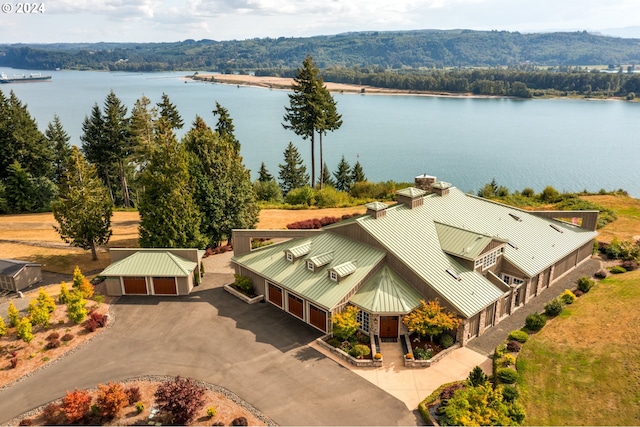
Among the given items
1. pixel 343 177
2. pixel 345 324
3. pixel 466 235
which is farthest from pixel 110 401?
pixel 343 177

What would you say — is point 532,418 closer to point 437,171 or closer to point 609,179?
point 437,171

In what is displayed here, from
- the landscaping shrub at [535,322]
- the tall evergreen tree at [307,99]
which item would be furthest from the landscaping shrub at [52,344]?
the tall evergreen tree at [307,99]

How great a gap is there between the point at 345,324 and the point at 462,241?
36.6 ft

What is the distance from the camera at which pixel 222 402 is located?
23297mm

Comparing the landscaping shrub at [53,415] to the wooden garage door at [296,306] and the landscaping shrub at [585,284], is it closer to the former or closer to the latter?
the wooden garage door at [296,306]

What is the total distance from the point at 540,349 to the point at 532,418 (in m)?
6.39

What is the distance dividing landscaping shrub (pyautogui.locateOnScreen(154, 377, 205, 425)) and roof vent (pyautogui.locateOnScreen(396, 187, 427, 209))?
21.2 m

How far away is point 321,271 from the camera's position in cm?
3175

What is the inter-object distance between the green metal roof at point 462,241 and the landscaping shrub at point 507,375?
7.91 metres

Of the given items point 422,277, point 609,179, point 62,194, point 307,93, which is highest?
point 307,93

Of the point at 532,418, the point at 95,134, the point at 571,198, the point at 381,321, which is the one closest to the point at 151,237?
the point at 381,321

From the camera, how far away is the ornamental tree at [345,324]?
27766mm

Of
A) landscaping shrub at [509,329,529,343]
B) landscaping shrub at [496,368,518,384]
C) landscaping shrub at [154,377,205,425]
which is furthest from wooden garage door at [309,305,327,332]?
landscaping shrub at [509,329,529,343]

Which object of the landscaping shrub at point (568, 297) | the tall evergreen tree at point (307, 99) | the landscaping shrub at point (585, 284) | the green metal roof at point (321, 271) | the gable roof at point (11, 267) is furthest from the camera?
the tall evergreen tree at point (307, 99)
